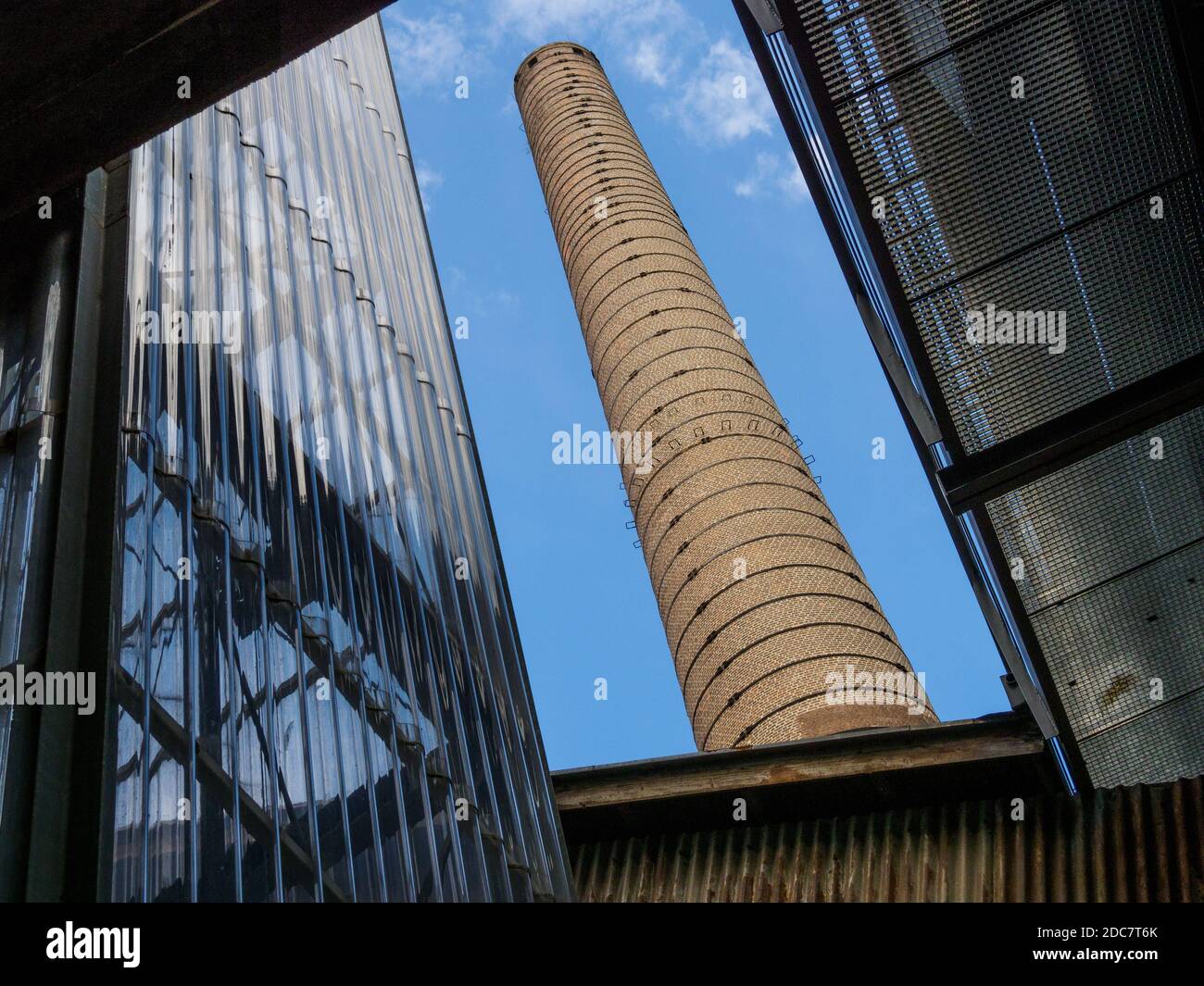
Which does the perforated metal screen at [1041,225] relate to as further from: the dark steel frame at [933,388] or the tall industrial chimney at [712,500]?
the tall industrial chimney at [712,500]

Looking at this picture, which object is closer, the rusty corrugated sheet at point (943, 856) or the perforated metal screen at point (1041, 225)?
the perforated metal screen at point (1041, 225)

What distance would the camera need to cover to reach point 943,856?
588cm

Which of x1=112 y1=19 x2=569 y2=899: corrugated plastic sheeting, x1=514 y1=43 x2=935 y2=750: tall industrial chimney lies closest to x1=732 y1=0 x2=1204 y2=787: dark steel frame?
x1=112 y1=19 x2=569 y2=899: corrugated plastic sheeting

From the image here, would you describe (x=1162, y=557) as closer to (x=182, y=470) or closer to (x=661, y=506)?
(x=182, y=470)

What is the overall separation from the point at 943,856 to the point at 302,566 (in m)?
3.68

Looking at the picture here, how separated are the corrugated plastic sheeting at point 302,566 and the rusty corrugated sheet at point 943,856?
1.50 metres

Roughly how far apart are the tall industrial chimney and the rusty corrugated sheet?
6.73 feet

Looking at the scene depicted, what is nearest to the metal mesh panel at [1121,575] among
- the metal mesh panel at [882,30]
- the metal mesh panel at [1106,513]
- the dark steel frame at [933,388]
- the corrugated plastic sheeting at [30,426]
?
the metal mesh panel at [1106,513]

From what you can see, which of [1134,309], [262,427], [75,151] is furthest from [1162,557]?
[75,151]

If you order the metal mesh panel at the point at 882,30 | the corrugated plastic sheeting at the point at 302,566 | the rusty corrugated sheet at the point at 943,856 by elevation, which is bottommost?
the rusty corrugated sheet at the point at 943,856

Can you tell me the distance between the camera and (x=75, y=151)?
359 cm

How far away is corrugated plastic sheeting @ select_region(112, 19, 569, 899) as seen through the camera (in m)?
2.84

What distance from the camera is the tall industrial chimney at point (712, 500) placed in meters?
9.25

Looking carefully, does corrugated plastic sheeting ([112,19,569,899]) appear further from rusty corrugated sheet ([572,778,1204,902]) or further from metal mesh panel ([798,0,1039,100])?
metal mesh panel ([798,0,1039,100])
